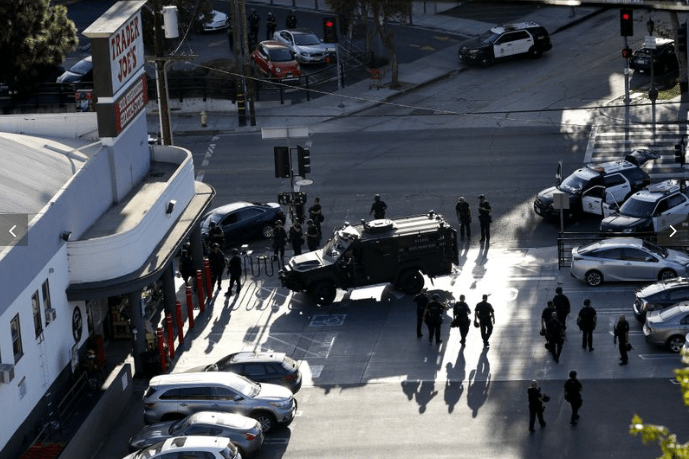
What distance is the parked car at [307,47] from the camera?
61219 millimetres

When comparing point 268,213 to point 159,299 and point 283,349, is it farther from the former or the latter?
point 283,349

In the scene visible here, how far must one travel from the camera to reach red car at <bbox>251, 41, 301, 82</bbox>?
5888 cm

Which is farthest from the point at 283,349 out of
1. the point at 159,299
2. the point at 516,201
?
the point at 516,201

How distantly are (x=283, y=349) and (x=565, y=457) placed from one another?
9.35 metres

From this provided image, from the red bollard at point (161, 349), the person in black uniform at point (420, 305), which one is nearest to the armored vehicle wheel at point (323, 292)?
the person in black uniform at point (420, 305)

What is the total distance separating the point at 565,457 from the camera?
26969 mm

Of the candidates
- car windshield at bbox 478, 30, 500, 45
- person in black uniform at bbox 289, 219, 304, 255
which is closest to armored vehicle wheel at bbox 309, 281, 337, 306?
person in black uniform at bbox 289, 219, 304, 255

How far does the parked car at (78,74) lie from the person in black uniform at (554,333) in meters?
33.3

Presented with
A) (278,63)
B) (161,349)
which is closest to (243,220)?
(161,349)

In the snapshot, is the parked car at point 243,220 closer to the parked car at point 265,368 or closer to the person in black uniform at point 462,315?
the person in black uniform at point 462,315

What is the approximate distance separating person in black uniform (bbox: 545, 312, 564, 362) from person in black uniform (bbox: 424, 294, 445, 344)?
284 centimetres

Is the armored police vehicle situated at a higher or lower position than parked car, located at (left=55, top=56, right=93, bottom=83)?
lower

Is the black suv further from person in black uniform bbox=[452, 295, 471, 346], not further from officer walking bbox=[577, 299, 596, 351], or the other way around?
officer walking bbox=[577, 299, 596, 351]

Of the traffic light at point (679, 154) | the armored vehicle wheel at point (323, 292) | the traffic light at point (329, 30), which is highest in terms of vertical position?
the traffic light at point (329, 30)
